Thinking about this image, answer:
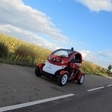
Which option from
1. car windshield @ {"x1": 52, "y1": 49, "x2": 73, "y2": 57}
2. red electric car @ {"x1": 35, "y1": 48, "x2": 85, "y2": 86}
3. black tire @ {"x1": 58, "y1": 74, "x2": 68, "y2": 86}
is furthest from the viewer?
car windshield @ {"x1": 52, "y1": 49, "x2": 73, "y2": 57}

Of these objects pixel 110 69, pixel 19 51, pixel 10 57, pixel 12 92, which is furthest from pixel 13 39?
pixel 110 69

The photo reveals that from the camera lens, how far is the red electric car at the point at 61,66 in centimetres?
1093

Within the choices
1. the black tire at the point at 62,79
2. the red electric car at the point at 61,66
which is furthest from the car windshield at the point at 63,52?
the black tire at the point at 62,79

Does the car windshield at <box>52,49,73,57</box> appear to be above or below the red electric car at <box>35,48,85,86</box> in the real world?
above

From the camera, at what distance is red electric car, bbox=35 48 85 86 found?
10934mm

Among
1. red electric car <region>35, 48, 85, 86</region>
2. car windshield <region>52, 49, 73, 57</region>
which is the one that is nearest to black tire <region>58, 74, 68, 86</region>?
red electric car <region>35, 48, 85, 86</region>

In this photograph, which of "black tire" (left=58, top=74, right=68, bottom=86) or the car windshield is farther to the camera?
the car windshield

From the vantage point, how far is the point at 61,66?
36.2ft

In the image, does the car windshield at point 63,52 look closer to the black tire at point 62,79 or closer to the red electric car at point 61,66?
the red electric car at point 61,66

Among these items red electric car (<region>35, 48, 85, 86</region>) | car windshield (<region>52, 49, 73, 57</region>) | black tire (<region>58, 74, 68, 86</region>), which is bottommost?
black tire (<region>58, 74, 68, 86</region>)

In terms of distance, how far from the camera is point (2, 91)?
7.18 m

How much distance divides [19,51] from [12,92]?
9.52 meters

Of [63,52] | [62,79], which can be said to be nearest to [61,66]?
[62,79]

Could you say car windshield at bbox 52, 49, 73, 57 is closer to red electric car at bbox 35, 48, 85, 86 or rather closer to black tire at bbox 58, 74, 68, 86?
red electric car at bbox 35, 48, 85, 86
